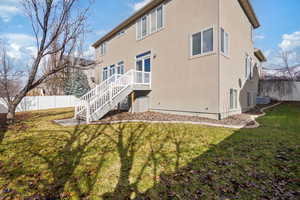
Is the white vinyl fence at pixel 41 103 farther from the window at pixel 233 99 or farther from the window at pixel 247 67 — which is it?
the window at pixel 247 67

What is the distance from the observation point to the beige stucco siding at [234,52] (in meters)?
8.55

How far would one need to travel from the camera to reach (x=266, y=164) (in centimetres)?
357

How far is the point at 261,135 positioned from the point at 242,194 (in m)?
4.14

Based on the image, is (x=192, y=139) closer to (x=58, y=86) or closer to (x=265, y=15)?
(x=265, y=15)

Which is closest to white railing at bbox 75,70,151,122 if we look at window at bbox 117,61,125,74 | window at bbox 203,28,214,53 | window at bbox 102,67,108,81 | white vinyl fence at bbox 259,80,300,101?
window at bbox 117,61,125,74

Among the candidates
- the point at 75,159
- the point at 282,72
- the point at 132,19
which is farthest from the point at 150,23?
the point at 282,72

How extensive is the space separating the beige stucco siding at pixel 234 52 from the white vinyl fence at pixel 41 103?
12612mm

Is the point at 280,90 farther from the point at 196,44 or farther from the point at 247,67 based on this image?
the point at 196,44

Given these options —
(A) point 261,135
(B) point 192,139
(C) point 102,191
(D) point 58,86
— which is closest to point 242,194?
(C) point 102,191

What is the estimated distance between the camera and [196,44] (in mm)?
9141

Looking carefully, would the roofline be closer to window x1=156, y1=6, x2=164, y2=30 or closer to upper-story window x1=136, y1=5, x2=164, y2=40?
window x1=156, y1=6, x2=164, y2=30

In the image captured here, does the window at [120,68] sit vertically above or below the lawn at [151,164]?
above

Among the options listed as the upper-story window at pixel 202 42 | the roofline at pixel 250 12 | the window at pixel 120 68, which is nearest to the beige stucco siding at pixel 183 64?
the upper-story window at pixel 202 42

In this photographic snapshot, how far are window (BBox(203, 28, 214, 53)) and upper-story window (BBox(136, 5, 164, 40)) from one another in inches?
150
